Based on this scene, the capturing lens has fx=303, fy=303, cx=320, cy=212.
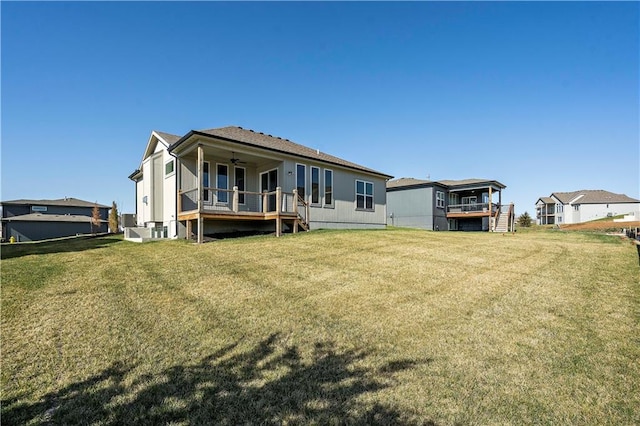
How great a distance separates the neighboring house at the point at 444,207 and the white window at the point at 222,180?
1725cm

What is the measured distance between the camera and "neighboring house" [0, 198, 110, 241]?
104 ft

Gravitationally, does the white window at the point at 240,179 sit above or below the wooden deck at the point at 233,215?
above

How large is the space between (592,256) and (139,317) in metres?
11.2

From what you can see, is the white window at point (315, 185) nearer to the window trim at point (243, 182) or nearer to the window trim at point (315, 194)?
the window trim at point (315, 194)

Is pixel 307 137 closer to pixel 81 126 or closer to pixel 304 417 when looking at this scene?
pixel 81 126

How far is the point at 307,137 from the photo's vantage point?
71.1ft

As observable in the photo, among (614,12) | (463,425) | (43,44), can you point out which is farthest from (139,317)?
(614,12)

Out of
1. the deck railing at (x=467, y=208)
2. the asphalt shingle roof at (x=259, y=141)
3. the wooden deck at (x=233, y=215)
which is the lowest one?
the wooden deck at (x=233, y=215)

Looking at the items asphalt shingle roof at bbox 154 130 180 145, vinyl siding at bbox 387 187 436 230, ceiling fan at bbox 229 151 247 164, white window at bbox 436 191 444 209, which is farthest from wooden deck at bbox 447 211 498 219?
asphalt shingle roof at bbox 154 130 180 145

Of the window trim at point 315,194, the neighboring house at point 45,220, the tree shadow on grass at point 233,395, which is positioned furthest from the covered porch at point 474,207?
the neighboring house at point 45,220

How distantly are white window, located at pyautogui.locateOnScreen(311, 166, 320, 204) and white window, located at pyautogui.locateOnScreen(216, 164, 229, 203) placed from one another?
13.7 feet

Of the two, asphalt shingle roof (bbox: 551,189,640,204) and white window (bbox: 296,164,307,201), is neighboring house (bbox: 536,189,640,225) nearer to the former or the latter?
asphalt shingle roof (bbox: 551,189,640,204)

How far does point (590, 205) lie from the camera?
48625 mm

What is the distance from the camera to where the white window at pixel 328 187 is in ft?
53.1
